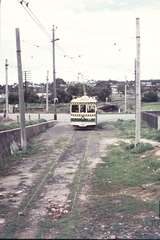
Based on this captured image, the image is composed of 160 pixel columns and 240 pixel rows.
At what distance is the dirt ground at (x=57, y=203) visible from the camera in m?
10.7

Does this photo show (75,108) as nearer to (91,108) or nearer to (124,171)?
(91,108)

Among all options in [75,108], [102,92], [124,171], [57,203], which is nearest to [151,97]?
[102,92]

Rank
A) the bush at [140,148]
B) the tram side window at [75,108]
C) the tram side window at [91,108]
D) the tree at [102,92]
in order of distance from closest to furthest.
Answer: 1. the bush at [140,148]
2. the tram side window at [91,108]
3. the tram side window at [75,108]
4. the tree at [102,92]

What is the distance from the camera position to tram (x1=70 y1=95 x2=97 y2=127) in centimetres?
4878

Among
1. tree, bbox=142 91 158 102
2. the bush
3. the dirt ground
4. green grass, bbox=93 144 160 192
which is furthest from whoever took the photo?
tree, bbox=142 91 158 102

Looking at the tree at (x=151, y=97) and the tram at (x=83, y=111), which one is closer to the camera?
the tram at (x=83, y=111)

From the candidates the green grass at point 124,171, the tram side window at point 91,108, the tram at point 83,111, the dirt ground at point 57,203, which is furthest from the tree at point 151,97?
the dirt ground at point 57,203

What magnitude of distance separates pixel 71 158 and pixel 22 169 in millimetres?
4276

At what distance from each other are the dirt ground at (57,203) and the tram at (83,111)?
23970 millimetres

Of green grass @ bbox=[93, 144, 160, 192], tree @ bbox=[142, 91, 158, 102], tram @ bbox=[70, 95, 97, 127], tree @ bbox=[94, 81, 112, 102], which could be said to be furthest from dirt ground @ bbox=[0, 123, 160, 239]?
tree @ bbox=[142, 91, 158, 102]

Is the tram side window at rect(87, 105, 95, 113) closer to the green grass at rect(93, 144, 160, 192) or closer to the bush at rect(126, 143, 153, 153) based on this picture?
the bush at rect(126, 143, 153, 153)

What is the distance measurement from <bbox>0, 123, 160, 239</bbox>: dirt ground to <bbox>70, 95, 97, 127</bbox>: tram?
23970 millimetres

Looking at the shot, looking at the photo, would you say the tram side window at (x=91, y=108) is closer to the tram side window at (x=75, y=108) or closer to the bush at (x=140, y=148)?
the tram side window at (x=75, y=108)

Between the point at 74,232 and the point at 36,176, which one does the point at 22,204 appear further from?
the point at 36,176
